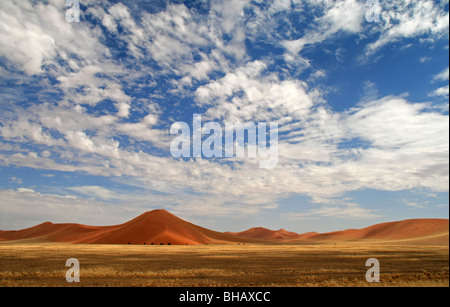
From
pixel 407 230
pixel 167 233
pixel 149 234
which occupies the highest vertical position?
pixel 167 233

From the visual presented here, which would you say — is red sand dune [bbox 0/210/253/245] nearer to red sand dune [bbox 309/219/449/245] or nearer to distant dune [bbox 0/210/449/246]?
distant dune [bbox 0/210/449/246]

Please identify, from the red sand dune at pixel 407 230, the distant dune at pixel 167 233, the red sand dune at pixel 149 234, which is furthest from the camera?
the red sand dune at pixel 407 230

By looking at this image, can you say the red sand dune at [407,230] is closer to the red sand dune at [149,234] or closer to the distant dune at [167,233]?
the distant dune at [167,233]

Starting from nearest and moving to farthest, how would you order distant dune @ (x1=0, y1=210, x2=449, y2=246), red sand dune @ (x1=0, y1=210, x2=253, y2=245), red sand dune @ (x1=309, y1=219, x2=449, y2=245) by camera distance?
red sand dune @ (x1=0, y1=210, x2=253, y2=245) < distant dune @ (x1=0, y1=210, x2=449, y2=246) < red sand dune @ (x1=309, y1=219, x2=449, y2=245)

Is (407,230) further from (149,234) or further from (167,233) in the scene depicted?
(149,234)

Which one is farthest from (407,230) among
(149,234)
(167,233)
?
(149,234)

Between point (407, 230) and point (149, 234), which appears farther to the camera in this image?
point (407, 230)

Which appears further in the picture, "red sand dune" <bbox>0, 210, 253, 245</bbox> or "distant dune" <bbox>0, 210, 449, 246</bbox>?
"distant dune" <bbox>0, 210, 449, 246</bbox>

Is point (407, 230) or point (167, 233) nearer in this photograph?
point (167, 233)

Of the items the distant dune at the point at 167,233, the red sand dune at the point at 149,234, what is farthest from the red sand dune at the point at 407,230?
the red sand dune at the point at 149,234

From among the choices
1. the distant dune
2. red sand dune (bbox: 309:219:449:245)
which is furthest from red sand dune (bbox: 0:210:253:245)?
red sand dune (bbox: 309:219:449:245)

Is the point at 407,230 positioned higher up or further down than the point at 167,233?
further down

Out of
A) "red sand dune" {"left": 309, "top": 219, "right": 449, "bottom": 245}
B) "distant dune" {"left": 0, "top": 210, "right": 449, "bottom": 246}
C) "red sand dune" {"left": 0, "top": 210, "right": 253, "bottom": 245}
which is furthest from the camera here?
"red sand dune" {"left": 309, "top": 219, "right": 449, "bottom": 245}
